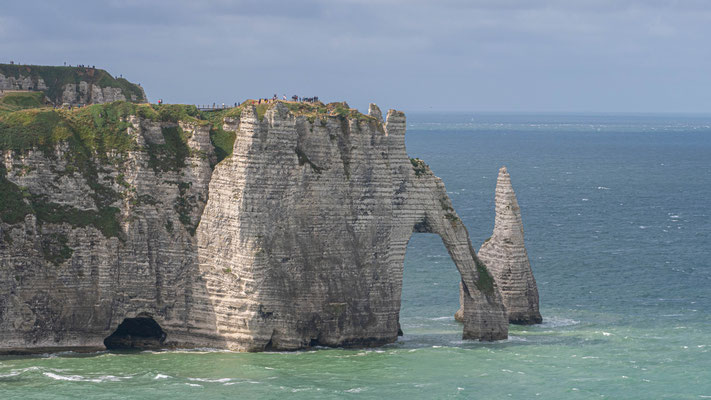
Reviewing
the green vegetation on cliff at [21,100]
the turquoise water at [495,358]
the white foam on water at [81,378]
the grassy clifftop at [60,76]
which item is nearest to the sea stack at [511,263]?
the turquoise water at [495,358]

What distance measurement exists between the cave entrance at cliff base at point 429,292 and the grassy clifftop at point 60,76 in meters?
31.6

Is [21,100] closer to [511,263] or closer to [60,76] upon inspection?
[60,76]

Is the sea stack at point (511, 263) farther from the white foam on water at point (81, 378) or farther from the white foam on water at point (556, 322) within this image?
the white foam on water at point (81, 378)

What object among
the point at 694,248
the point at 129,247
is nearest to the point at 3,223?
the point at 129,247

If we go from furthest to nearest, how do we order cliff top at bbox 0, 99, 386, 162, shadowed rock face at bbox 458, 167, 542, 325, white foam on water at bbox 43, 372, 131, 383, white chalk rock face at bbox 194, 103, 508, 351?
shadowed rock face at bbox 458, 167, 542, 325 → cliff top at bbox 0, 99, 386, 162 → white chalk rock face at bbox 194, 103, 508, 351 → white foam on water at bbox 43, 372, 131, 383

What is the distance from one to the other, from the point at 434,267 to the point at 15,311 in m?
47.5

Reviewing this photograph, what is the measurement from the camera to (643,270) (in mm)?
107875

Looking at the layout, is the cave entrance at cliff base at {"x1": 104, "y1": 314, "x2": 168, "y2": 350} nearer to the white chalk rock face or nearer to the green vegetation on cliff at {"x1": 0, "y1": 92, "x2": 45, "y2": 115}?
the white chalk rock face

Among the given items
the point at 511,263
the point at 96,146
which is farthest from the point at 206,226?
the point at 511,263

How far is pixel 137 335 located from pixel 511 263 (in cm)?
2845

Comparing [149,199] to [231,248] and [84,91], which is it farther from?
[84,91]

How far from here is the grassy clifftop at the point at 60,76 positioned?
103m

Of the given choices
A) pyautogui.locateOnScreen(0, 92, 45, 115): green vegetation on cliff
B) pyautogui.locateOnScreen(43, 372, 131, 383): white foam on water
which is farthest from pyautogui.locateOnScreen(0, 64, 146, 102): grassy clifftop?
pyautogui.locateOnScreen(43, 372, 131, 383): white foam on water

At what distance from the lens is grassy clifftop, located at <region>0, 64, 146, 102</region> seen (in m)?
103
